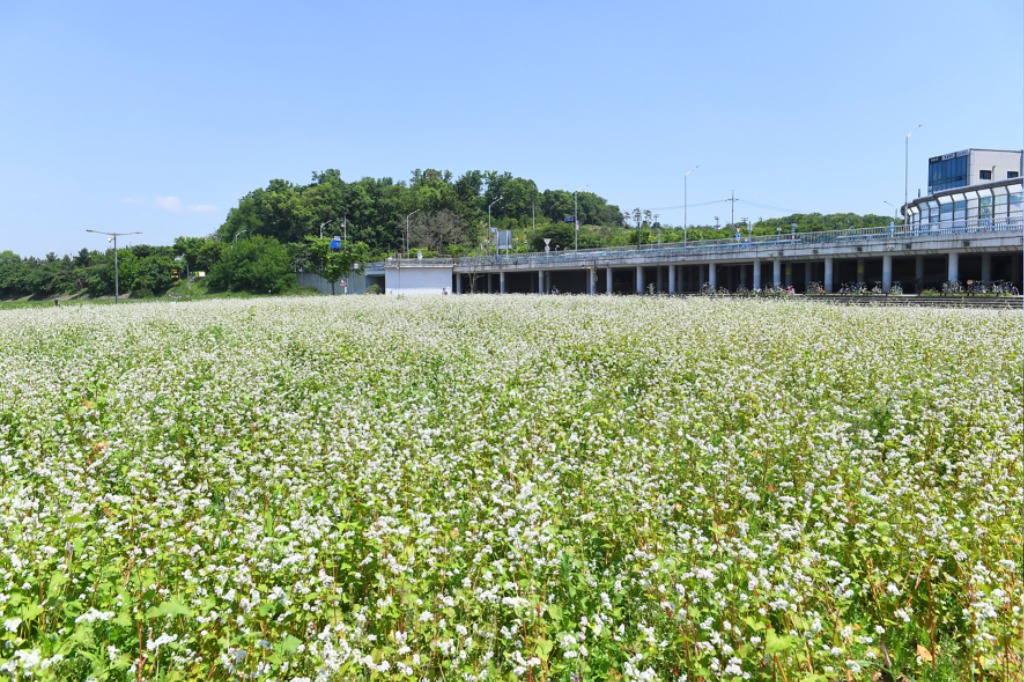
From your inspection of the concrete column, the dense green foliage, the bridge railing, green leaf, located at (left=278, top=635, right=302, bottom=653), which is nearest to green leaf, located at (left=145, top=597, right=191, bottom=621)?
green leaf, located at (left=278, top=635, right=302, bottom=653)

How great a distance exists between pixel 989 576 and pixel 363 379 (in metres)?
8.57

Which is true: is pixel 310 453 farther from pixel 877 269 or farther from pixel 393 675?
pixel 877 269

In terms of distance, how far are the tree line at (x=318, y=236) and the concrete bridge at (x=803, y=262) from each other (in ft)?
53.2

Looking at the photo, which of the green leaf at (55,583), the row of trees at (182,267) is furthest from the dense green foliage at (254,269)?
the green leaf at (55,583)

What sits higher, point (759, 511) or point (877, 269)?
point (877, 269)

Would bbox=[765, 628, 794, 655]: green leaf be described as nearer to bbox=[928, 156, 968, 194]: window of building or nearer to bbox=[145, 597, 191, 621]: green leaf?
bbox=[145, 597, 191, 621]: green leaf

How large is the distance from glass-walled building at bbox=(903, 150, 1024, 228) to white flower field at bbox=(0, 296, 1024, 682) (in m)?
48.0

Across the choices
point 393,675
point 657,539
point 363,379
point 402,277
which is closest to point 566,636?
point 393,675

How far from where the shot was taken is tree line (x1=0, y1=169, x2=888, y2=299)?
105 m

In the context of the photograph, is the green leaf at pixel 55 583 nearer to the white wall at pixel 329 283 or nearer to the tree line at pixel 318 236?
the white wall at pixel 329 283

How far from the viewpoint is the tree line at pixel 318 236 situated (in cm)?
10481

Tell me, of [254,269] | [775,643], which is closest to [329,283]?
[254,269]

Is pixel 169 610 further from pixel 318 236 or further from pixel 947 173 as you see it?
pixel 947 173

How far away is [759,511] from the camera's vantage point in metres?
6.08
